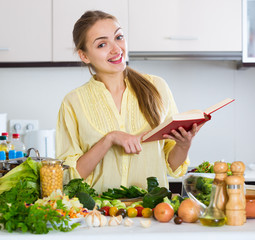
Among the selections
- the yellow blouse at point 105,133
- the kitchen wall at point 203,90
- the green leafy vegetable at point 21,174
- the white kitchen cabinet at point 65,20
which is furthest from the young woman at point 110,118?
the kitchen wall at point 203,90

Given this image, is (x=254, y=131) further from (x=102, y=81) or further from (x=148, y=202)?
(x=148, y=202)

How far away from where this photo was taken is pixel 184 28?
3.04m

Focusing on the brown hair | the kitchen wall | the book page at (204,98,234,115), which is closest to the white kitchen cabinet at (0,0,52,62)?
the kitchen wall

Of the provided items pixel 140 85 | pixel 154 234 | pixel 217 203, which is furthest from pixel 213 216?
pixel 140 85

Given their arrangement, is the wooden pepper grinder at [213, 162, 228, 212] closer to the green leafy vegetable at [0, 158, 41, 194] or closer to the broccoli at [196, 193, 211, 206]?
the broccoli at [196, 193, 211, 206]

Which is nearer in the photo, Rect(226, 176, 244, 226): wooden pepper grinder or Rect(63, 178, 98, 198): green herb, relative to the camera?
Rect(226, 176, 244, 226): wooden pepper grinder

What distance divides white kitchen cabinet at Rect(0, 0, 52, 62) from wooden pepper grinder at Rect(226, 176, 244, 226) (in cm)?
214

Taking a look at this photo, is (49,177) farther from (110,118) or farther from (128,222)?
(110,118)

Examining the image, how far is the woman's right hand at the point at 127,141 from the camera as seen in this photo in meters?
1.72

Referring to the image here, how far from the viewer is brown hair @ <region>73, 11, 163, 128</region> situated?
1.91 metres

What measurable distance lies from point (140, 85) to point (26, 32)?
1436 millimetres

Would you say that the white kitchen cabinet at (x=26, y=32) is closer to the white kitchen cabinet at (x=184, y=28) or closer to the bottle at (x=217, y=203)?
the white kitchen cabinet at (x=184, y=28)

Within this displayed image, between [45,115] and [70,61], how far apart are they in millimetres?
504

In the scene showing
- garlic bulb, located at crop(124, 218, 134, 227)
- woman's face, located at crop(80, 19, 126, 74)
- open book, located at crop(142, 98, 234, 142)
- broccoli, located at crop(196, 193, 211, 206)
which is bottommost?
garlic bulb, located at crop(124, 218, 134, 227)
